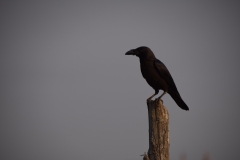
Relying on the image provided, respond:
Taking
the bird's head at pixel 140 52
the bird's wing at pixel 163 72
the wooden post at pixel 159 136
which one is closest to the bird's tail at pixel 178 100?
the bird's wing at pixel 163 72

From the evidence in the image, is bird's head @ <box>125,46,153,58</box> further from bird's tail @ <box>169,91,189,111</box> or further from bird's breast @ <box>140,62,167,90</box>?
bird's tail @ <box>169,91,189,111</box>

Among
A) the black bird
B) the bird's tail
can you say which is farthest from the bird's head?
the bird's tail

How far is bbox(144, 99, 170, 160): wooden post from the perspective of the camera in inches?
185

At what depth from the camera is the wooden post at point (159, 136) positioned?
4691mm

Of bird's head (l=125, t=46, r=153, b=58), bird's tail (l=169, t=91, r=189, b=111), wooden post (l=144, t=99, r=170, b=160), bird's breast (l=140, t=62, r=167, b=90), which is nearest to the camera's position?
wooden post (l=144, t=99, r=170, b=160)

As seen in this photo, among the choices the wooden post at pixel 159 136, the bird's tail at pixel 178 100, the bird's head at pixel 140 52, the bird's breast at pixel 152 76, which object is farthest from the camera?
the bird's tail at pixel 178 100

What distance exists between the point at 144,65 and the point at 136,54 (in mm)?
418

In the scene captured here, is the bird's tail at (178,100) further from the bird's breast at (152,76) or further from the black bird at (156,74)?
the bird's breast at (152,76)

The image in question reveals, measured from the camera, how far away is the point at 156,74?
24.3 ft

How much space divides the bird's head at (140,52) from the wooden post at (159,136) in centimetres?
282

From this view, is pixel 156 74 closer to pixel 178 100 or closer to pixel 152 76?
pixel 152 76

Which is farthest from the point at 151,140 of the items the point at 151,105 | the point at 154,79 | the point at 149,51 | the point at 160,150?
the point at 149,51

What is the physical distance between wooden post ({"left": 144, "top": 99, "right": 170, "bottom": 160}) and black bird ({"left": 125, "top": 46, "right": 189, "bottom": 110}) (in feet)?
7.19

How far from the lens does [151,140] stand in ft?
15.7
